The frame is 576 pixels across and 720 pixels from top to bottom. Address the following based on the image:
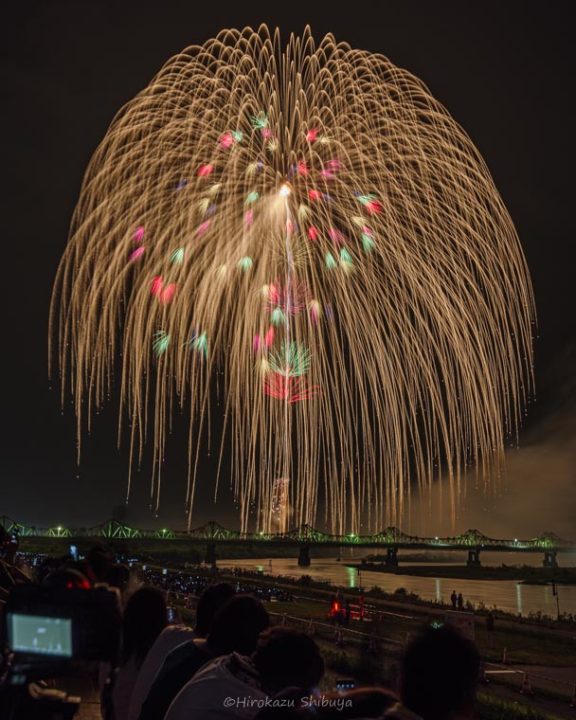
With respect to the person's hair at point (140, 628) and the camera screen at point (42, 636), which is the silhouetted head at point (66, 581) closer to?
the camera screen at point (42, 636)

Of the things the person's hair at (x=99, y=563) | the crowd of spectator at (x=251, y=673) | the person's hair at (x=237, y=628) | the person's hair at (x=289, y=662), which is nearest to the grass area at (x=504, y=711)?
the person's hair at (x=99, y=563)

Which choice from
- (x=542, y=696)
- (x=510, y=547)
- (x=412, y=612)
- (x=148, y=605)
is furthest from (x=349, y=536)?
(x=148, y=605)

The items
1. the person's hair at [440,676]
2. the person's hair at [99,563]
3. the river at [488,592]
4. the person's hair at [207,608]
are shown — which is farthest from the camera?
the river at [488,592]

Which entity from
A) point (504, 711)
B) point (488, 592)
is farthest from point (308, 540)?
point (504, 711)

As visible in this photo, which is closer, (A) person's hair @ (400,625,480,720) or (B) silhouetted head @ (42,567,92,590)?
(A) person's hair @ (400,625,480,720)

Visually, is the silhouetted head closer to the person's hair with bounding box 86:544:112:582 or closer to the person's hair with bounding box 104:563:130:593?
the person's hair with bounding box 86:544:112:582

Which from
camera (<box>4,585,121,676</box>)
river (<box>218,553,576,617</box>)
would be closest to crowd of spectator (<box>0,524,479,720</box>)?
camera (<box>4,585,121,676</box>)

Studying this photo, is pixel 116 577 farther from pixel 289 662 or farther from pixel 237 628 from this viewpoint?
pixel 289 662
